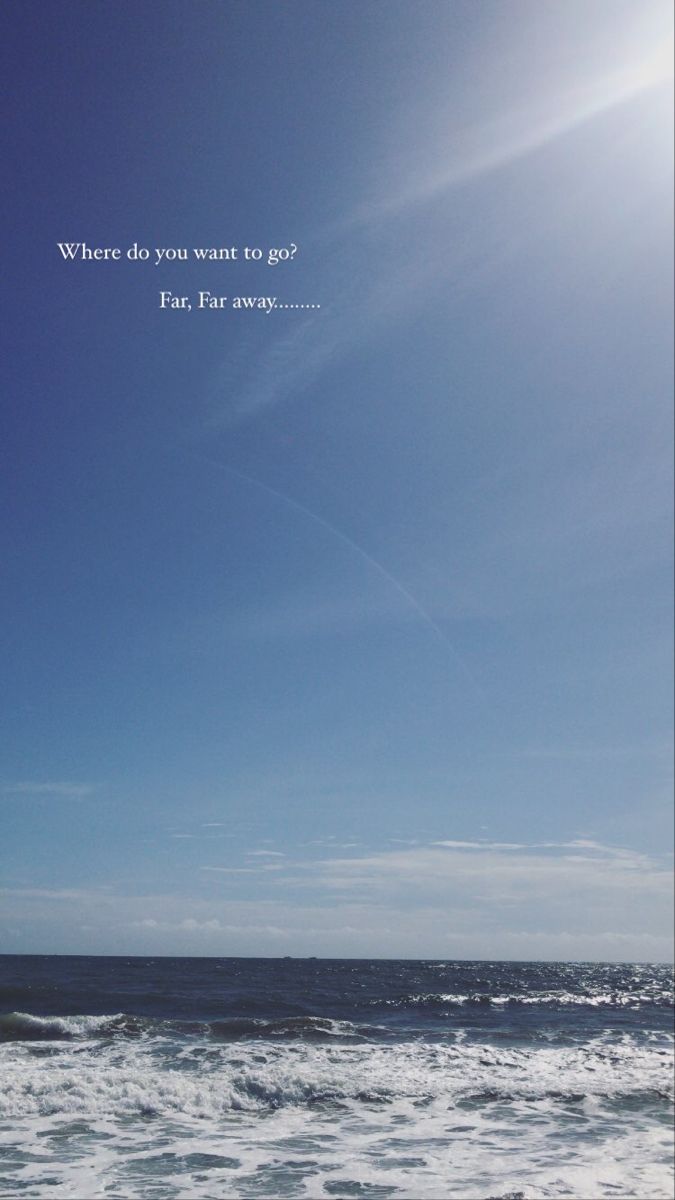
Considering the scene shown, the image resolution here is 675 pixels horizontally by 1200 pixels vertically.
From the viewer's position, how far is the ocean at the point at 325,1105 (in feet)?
38.1

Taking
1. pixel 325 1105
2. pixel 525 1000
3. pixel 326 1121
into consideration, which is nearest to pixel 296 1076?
pixel 325 1105

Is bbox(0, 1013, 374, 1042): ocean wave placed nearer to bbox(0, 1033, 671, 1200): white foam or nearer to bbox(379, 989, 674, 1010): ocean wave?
bbox(0, 1033, 671, 1200): white foam

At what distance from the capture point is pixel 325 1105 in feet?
54.3

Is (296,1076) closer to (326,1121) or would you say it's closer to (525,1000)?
(326,1121)

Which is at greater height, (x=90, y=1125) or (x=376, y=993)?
(x=90, y=1125)

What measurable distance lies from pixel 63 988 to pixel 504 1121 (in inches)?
1220

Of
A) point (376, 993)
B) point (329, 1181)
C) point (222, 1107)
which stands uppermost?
point (329, 1181)

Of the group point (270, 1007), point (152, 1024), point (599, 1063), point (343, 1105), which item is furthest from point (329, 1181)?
point (270, 1007)

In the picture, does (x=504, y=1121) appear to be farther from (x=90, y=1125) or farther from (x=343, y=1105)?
(x=90, y=1125)

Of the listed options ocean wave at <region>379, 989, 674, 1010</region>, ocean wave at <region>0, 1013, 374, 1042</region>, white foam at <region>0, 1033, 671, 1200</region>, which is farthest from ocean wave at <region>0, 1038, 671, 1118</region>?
ocean wave at <region>379, 989, 674, 1010</region>

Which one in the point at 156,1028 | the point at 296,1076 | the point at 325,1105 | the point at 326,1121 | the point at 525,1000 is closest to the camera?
the point at 326,1121

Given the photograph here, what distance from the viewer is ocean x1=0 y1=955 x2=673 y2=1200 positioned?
11.6 meters

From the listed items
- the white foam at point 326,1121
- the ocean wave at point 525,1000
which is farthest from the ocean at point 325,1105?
the ocean wave at point 525,1000

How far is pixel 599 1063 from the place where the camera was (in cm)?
2228
